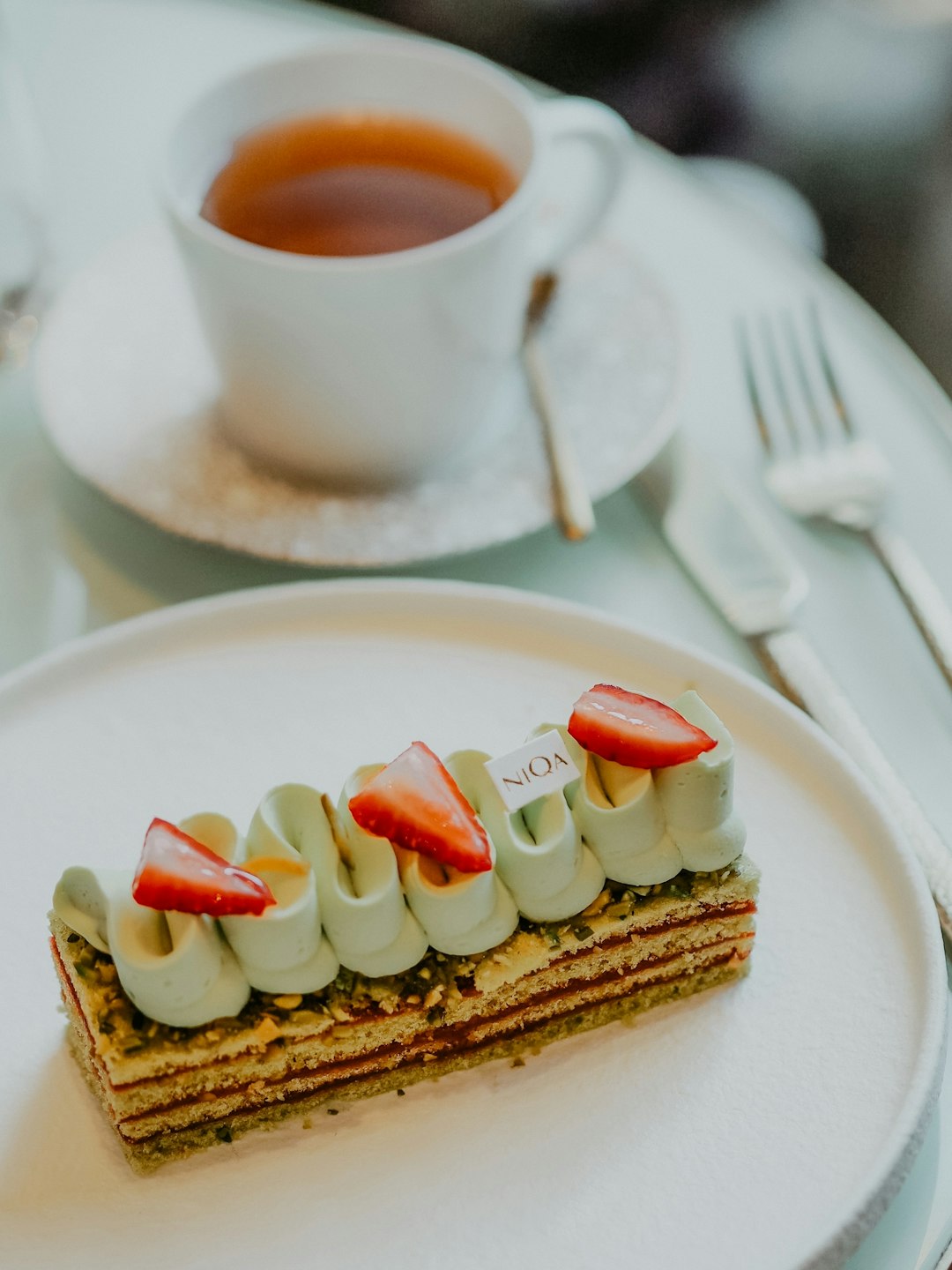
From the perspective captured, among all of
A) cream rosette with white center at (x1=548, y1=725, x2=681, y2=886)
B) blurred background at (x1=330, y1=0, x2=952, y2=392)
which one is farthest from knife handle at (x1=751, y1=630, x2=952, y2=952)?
blurred background at (x1=330, y1=0, x2=952, y2=392)

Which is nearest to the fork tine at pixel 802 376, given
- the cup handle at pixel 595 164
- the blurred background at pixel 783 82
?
the cup handle at pixel 595 164

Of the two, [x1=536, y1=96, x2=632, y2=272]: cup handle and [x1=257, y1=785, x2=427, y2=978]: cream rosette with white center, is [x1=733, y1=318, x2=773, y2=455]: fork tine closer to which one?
[x1=536, y1=96, x2=632, y2=272]: cup handle

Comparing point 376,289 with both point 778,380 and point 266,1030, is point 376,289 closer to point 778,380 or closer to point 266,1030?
point 778,380

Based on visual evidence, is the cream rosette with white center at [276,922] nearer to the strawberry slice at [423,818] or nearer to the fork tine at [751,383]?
the strawberry slice at [423,818]

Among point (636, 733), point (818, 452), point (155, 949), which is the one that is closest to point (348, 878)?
point (155, 949)

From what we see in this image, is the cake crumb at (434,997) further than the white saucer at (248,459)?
No

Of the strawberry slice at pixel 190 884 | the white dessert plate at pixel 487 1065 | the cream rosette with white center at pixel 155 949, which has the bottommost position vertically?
the white dessert plate at pixel 487 1065

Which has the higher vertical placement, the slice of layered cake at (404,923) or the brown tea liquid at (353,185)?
the brown tea liquid at (353,185)
